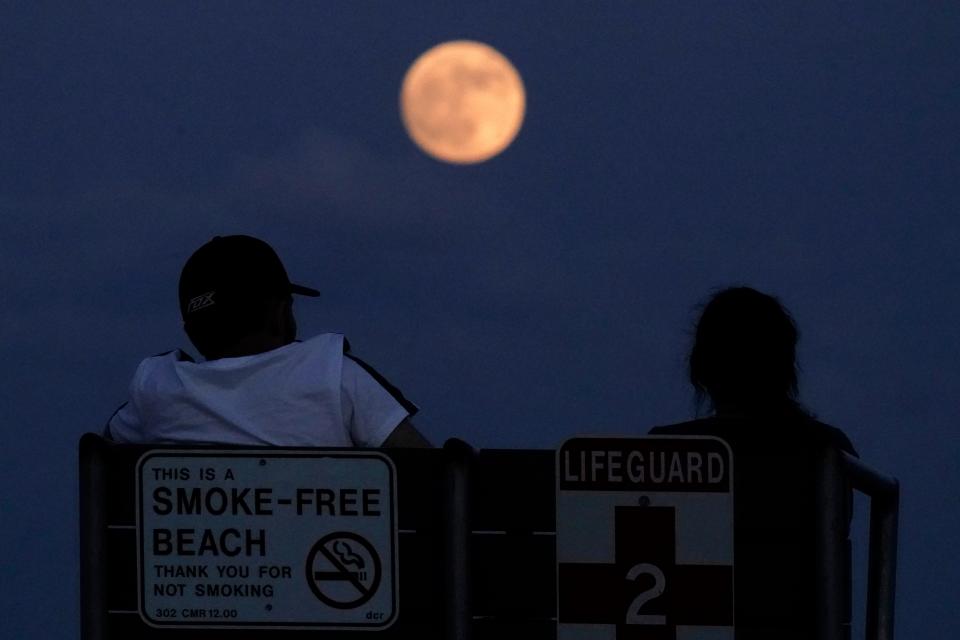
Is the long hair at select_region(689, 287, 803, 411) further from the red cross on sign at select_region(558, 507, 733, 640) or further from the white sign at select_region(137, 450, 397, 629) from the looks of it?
the white sign at select_region(137, 450, 397, 629)

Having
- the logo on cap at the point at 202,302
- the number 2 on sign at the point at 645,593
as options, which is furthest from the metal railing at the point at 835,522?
the logo on cap at the point at 202,302

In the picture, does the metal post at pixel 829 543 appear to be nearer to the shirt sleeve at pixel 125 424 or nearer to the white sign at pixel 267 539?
the white sign at pixel 267 539

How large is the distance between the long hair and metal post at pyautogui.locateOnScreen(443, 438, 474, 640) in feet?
5.00

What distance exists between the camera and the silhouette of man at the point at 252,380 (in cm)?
392

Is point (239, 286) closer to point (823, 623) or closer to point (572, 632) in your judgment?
point (572, 632)

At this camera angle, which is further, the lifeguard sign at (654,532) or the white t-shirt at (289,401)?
the white t-shirt at (289,401)

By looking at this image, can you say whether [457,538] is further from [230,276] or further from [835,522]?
[230,276]

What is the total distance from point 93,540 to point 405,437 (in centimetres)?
79

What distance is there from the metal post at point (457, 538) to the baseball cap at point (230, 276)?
0.84m

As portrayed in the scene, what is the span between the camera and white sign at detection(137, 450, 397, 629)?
3.70m

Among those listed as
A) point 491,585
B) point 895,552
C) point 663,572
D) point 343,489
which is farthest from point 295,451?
point 895,552

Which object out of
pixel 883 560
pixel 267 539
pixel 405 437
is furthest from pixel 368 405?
pixel 883 560

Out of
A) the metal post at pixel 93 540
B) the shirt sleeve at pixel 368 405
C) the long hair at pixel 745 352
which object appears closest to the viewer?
the metal post at pixel 93 540

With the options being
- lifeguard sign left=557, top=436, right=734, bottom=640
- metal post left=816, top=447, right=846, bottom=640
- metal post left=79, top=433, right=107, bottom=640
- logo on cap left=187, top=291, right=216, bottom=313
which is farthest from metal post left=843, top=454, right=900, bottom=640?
metal post left=79, top=433, right=107, bottom=640
